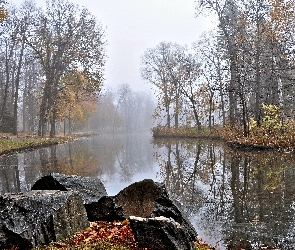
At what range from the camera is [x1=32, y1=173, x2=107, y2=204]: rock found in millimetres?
5707

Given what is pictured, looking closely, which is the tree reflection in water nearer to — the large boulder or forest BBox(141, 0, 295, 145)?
Result: the large boulder

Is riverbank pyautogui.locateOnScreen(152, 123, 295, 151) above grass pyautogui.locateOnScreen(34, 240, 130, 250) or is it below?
above

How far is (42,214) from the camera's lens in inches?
167

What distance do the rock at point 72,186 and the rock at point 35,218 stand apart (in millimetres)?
1035

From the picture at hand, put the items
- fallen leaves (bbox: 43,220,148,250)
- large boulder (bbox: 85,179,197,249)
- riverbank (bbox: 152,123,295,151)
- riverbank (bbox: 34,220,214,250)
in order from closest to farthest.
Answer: riverbank (bbox: 34,220,214,250) < fallen leaves (bbox: 43,220,148,250) < large boulder (bbox: 85,179,197,249) < riverbank (bbox: 152,123,295,151)

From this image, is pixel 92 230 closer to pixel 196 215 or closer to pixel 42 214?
pixel 42 214

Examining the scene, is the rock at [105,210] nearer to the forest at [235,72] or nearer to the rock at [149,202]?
the rock at [149,202]

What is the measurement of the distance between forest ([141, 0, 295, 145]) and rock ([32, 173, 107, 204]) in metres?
14.9

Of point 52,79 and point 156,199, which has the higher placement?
point 52,79

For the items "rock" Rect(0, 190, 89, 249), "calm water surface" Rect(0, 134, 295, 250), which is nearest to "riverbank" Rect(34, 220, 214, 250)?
"rock" Rect(0, 190, 89, 249)

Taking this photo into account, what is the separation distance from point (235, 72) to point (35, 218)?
23659 mm

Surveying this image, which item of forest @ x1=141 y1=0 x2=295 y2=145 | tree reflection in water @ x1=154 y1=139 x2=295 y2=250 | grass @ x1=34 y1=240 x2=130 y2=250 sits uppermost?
forest @ x1=141 y1=0 x2=295 y2=145

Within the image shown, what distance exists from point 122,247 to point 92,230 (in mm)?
983

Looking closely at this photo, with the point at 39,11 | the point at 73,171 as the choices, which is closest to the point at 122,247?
the point at 73,171
